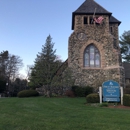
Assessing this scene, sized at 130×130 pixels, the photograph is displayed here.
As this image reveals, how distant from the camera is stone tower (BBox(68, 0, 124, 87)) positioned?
2350 centimetres

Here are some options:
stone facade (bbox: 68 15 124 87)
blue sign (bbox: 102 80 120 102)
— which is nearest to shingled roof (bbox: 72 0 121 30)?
stone facade (bbox: 68 15 124 87)

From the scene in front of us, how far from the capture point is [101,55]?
2425 centimetres

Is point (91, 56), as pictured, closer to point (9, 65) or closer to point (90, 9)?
point (90, 9)

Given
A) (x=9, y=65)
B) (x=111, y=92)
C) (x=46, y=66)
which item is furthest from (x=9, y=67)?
(x=111, y=92)

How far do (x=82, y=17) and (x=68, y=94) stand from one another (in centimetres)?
1160

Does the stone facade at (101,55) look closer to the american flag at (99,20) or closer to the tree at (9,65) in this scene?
the american flag at (99,20)

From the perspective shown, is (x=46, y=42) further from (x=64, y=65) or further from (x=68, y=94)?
(x=68, y=94)

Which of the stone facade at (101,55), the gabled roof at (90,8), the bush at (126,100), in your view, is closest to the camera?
the bush at (126,100)

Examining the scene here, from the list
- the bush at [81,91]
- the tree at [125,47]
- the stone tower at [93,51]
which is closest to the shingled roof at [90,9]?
the stone tower at [93,51]

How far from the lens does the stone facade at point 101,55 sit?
23.3 m

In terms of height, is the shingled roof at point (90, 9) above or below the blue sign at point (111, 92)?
above

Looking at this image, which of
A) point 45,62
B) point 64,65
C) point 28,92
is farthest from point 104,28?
point 28,92

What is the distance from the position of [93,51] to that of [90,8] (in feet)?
23.2

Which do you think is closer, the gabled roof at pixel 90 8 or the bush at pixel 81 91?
the bush at pixel 81 91
